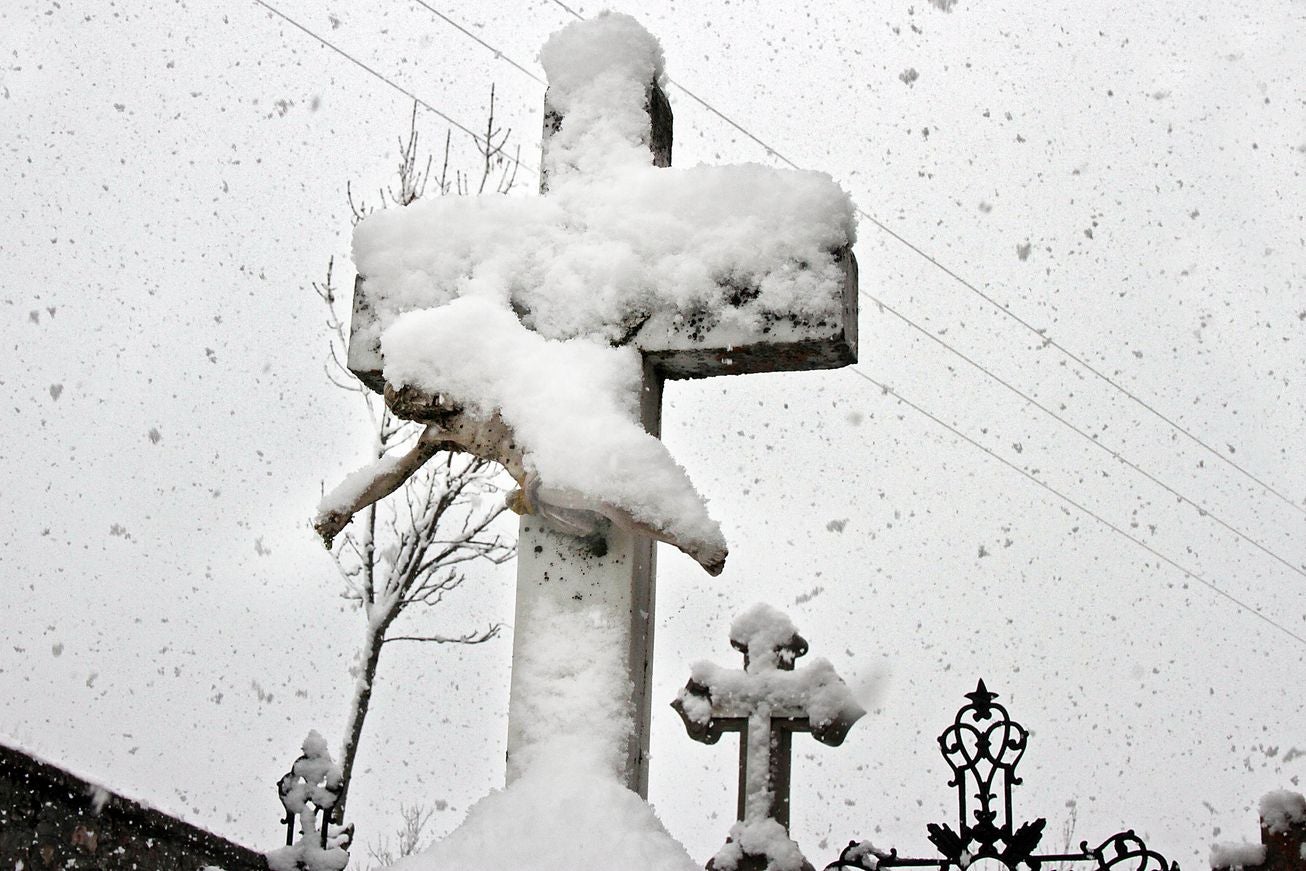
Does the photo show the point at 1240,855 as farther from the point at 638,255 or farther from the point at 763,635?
the point at 638,255

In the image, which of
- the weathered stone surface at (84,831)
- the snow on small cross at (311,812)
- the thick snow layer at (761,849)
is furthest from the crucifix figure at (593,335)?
the weathered stone surface at (84,831)

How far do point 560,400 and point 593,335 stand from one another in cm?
29

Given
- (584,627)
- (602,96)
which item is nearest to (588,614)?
(584,627)

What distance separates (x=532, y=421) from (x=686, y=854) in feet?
2.98

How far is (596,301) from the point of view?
263 centimetres

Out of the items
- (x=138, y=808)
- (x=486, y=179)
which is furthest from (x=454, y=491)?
(x=138, y=808)

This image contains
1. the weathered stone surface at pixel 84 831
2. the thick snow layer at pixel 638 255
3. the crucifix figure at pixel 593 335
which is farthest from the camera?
the weathered stone surface at pixel 84 831

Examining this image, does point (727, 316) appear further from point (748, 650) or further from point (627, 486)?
point (748, 650)

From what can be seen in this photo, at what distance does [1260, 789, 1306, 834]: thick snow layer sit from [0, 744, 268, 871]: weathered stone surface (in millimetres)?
3824

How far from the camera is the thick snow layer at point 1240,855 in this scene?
4391 millimetres

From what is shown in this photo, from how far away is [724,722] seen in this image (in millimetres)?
4906

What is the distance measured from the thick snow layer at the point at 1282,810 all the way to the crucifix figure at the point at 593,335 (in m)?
3.09

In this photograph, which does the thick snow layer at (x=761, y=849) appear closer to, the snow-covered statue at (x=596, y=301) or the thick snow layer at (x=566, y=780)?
the thick snow layer at (x=566, y=780)

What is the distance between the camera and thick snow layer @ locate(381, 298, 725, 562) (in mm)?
2232
